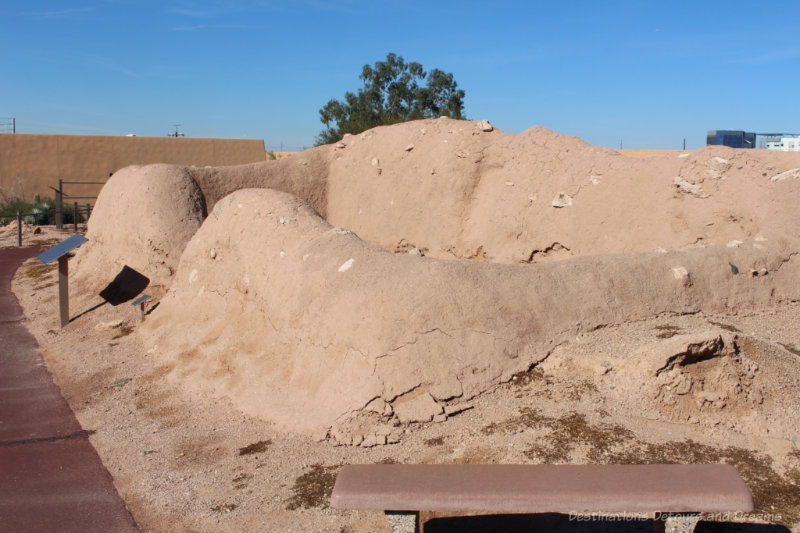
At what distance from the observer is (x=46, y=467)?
5.17 metres

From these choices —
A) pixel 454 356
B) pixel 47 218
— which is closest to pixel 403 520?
pixel 454 356

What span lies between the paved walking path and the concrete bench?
2020mm

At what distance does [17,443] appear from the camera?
5.68m

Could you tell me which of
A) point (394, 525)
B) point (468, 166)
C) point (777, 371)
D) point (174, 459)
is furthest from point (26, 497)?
point (468, 166)

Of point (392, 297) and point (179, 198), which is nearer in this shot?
point (392, 297)

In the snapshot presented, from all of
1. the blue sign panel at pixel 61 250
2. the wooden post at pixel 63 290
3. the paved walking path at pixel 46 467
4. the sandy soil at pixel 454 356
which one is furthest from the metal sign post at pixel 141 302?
the paved walking path at pixel 46 467

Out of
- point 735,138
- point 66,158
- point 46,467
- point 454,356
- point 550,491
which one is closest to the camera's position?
point 550,491

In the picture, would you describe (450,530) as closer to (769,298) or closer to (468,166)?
(769,298)

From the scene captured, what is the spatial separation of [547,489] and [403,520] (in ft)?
2.49

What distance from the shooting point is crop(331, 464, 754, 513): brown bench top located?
9.80ft

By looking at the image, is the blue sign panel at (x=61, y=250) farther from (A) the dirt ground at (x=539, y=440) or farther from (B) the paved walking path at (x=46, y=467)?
(A) the dirt ground at (x=539, y=440)

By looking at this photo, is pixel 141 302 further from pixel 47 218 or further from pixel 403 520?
pixel 47 218

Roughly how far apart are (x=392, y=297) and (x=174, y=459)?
7.25 feet

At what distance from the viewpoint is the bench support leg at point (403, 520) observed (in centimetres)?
323
